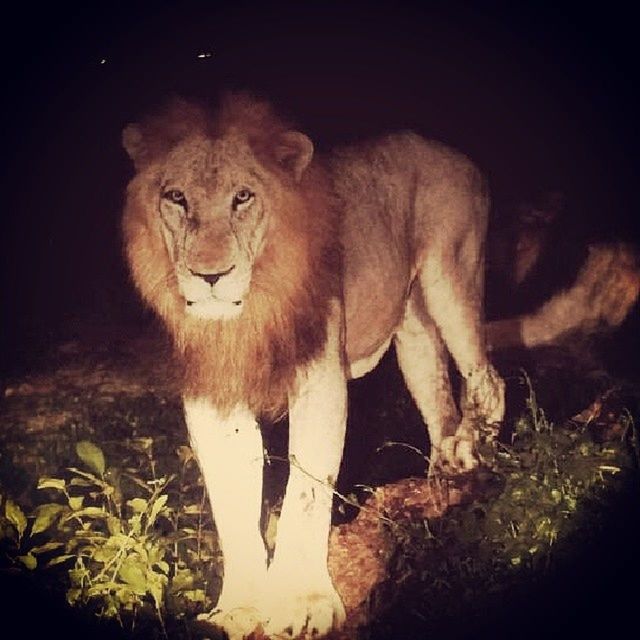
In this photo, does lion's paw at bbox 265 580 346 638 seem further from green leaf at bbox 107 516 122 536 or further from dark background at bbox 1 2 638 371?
dark background at bbox 1 2 638 371

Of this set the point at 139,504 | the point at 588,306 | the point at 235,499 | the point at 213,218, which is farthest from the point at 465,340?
the point at 139,504

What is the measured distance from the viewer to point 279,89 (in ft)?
8.70

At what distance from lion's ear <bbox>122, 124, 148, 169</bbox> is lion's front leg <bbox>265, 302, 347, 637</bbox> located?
2.16 feet

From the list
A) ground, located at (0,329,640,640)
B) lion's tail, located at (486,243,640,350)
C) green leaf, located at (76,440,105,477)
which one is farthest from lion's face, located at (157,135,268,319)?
lion's tail, located at (486,243,640,350)

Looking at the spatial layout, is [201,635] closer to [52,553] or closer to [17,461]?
[52,553]

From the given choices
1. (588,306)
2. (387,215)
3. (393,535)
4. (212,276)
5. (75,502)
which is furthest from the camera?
(588,306)

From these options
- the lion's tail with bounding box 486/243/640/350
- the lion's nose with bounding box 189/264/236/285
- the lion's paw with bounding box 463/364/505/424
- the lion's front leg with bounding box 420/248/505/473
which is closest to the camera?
the lion's nose with bounding box 189/264/236/285

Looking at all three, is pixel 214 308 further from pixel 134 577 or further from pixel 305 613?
pixel 305 613

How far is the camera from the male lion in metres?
2.32

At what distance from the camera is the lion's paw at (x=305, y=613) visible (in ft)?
8.02

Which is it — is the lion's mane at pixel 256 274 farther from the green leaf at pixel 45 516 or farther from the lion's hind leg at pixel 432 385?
the lion's hind leg at pixel 432 385

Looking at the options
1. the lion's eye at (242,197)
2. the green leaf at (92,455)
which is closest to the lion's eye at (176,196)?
the lion's eye at (242,197)

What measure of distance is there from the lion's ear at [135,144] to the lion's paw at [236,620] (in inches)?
47.6

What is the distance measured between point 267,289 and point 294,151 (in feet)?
1.18
